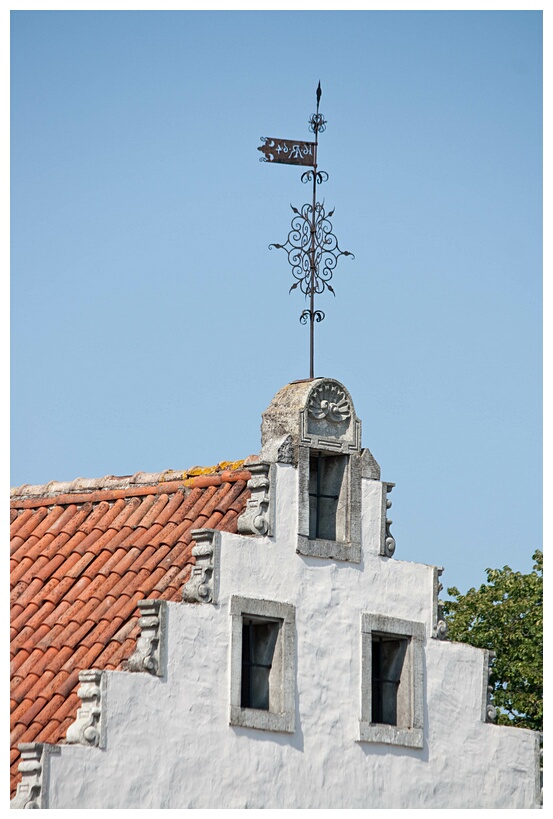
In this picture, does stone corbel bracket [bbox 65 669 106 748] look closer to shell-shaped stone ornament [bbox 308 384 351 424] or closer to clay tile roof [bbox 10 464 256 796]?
clay tile roof [bbox 10 464 256 796]

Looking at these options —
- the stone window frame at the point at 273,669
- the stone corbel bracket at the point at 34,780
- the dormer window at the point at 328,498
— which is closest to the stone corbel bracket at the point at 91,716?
the stone corbel bracket at the point at 34,780

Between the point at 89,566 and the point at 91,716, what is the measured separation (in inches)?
136

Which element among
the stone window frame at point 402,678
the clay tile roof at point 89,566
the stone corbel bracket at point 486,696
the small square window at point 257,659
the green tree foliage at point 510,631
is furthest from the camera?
the green tree foliage at point 510,631

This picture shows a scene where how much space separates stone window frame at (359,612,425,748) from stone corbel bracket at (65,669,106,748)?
138 inches

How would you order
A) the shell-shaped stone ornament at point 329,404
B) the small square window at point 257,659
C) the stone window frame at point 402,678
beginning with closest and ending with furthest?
the small square window at point 257,659 → the stone window frame at point 402,678 → the shell-shaped stone ornament at point 329,404

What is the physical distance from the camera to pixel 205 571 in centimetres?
2081

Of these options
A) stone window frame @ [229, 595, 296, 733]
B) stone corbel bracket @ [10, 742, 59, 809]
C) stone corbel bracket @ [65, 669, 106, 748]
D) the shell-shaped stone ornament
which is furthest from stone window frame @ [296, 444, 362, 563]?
stone corbel bracket @ [10, 742, 59, 809]

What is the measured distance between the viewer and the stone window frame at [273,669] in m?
20.8

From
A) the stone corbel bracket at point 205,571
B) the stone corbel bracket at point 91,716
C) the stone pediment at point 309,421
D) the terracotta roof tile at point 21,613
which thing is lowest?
the stone corbel bracket at point 91,716

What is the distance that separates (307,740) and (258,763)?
2.50 ft

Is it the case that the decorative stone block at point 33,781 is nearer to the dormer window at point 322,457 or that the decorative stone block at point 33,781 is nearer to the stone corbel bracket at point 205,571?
the stone corbel bracket at point 205,571

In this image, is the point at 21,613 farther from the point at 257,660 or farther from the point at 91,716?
the point at 91,716

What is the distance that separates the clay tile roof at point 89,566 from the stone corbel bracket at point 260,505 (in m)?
0.33
